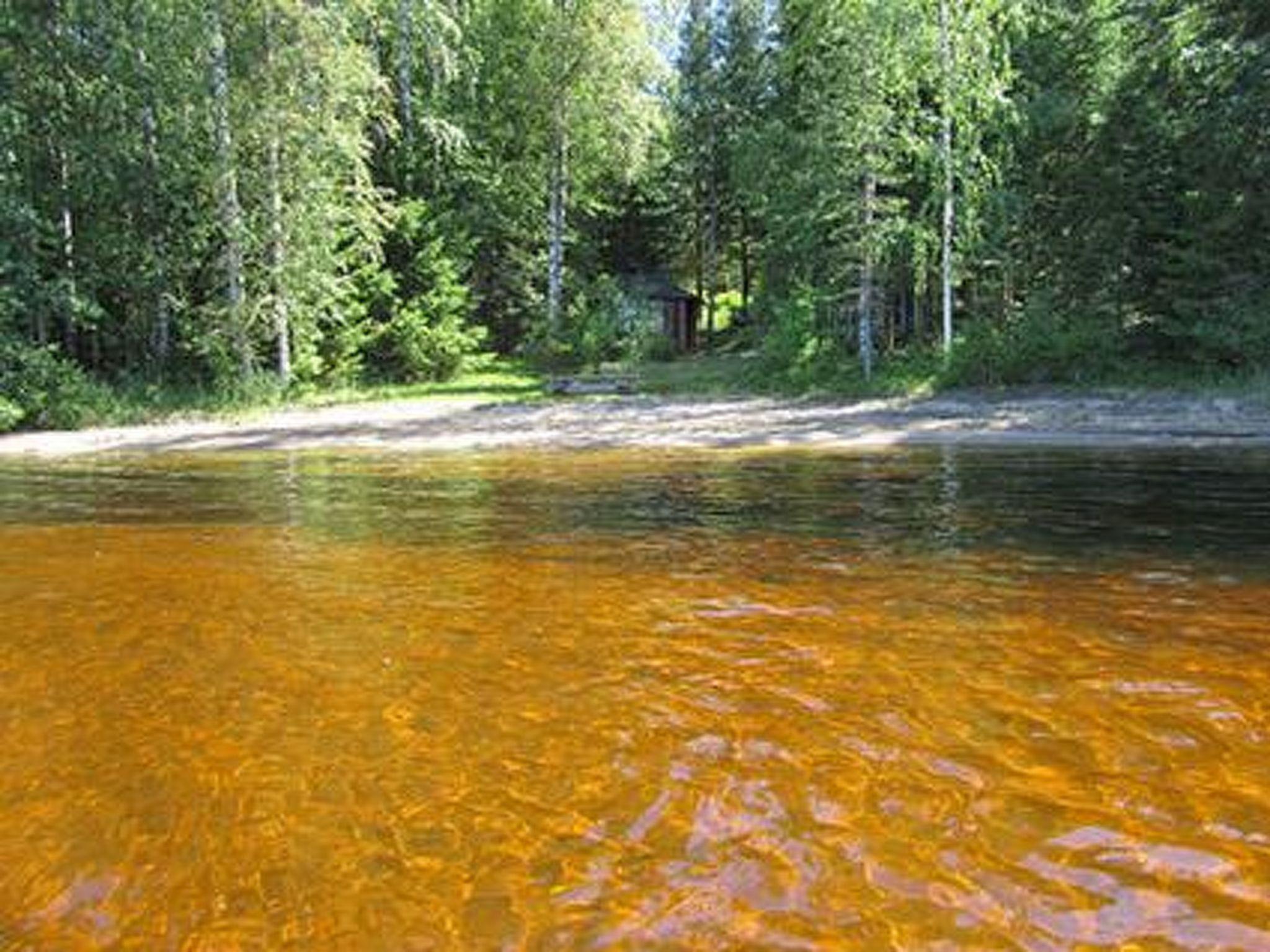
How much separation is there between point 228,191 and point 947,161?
48.8 ft

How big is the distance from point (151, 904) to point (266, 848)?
1.46 feet

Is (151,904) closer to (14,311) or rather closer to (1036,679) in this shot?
(1036,679)

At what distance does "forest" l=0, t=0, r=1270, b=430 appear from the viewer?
21.1m

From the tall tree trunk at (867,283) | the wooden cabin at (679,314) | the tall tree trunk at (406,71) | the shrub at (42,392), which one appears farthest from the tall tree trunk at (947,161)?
Answer: the shrub at (42,392)

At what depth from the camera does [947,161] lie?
2198 cm

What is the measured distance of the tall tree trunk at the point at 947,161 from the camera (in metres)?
21.8

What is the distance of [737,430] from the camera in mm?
19078

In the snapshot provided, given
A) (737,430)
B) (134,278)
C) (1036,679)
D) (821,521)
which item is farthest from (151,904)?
(134,278)

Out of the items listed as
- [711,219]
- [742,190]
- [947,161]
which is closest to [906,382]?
[947,161]

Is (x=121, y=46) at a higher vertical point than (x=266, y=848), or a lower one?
higher

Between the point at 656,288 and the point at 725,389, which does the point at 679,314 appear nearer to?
the point at 656,288

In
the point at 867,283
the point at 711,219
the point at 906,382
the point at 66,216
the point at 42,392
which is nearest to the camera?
the point at 42,392

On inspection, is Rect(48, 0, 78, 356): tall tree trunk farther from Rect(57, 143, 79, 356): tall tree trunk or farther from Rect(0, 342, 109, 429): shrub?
Rect(0, 342, 109, 429): shrub

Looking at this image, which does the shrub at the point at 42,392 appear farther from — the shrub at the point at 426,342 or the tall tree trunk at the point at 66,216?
the shrub at the point at 426,342
